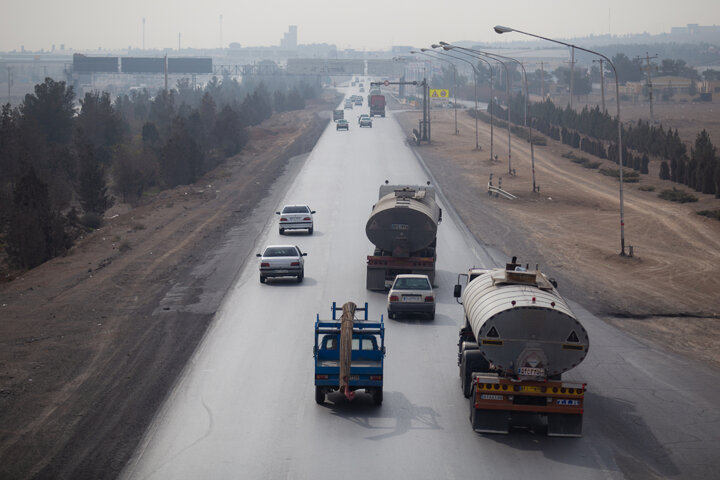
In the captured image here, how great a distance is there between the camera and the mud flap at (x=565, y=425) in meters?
17.2

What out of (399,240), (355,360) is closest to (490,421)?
(355,360)

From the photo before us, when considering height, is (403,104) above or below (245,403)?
above

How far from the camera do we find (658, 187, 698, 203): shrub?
5669 centimetres

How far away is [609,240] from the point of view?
43.3 metres

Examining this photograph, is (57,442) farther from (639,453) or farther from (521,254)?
(521,254)

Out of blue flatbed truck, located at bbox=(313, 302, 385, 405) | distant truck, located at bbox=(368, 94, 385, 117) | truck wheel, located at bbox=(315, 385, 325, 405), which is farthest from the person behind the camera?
distant truck, located at bbox=(368, 94, 385, 117)

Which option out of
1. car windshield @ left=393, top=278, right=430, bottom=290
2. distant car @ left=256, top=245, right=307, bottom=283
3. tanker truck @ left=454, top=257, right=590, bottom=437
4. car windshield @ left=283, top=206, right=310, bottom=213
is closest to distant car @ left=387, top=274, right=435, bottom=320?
car windshield @ left=393, top=278, right=430, bottom=290

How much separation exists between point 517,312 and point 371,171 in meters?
54.5

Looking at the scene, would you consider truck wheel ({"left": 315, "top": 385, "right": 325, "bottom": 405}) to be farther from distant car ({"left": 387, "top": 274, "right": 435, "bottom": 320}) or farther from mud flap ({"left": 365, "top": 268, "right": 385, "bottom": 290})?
mud flap ({"left": 365, "top": 268, "right": 385, "bottom": 290})

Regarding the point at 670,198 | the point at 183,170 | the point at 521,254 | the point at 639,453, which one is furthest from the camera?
the point at 183,170

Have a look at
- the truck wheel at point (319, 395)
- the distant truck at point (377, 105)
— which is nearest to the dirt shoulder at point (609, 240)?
the truck wheel at point (319, 395)

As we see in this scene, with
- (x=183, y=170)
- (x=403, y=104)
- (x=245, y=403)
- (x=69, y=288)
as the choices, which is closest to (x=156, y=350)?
(x=245, y=403)

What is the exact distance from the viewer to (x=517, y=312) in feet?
55.4

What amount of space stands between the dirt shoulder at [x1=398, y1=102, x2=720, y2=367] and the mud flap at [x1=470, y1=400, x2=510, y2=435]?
8.71 metres
